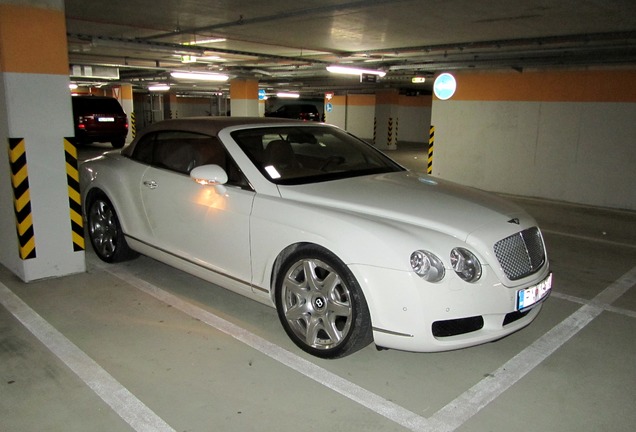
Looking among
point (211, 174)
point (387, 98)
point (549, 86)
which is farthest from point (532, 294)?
point (387, 98)

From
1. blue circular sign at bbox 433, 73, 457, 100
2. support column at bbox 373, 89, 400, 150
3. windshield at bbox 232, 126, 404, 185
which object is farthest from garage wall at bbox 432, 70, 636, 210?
support column at bbox 373, 89, 400, 150

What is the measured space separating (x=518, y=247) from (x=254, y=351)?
76.3 inches

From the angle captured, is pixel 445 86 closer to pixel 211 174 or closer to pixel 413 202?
→ pixel 413 202

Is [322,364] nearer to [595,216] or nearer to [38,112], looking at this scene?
[38,112]

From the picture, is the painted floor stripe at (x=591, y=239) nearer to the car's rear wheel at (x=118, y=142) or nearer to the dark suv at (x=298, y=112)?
the car's rear wheel at (x=118, y=142)

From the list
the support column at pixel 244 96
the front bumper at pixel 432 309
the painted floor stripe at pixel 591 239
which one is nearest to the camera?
the front bumper at pixel 432 309

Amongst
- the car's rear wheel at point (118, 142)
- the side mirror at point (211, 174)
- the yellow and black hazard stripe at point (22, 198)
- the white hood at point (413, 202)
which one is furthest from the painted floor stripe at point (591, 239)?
the car's rear wheel at point (118, 142)

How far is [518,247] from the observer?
132 inches

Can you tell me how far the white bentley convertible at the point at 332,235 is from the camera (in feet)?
9.89

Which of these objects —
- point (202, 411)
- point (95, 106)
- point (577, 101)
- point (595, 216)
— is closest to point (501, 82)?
point (577, 101)

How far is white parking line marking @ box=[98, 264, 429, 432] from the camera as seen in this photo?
281cm

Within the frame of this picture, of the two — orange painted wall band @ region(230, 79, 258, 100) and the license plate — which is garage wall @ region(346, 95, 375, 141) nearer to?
orange painted wall band @ region(230, 79, 258, 100)

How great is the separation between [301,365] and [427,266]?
1089 mm

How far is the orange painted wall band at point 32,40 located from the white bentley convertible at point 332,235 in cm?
115
